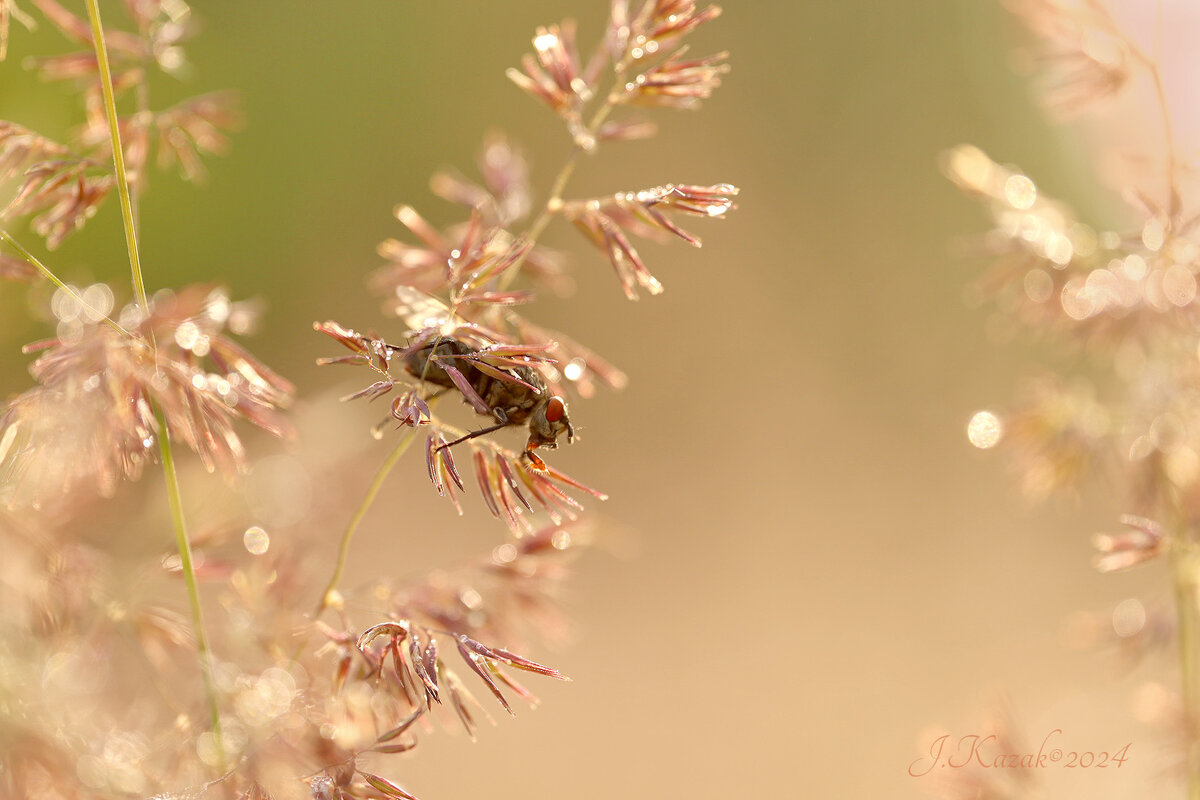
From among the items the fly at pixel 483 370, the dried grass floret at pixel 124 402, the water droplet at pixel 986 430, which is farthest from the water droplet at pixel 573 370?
the water droplet at pixel 986 430

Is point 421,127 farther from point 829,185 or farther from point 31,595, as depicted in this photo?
point 31,595

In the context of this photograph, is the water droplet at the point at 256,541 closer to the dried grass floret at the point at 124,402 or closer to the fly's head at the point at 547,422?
the dried grass floret at the point at 124,402

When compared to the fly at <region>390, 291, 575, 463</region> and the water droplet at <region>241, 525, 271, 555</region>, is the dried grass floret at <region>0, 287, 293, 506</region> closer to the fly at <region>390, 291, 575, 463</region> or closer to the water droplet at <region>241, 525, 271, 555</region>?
the fly at <region>390, 291, 575, 463</region>

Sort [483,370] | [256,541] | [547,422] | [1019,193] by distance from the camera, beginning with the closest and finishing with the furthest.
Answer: [483,370] < [547,422] < [256,541] < [1019,193]

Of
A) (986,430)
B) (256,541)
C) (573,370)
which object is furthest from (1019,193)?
(256,541)

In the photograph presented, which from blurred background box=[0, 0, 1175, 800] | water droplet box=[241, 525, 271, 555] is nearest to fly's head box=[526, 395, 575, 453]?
water droplet box=[241, 525, 271, 555]

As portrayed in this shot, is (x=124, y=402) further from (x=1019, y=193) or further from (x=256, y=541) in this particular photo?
(x=1019, y=193)

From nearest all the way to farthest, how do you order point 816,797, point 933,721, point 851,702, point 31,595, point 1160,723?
point 31,595
point 1160,723
point 816,797
point 933,721
point 851,702

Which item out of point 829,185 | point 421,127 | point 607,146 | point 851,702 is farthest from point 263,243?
point 851,702
